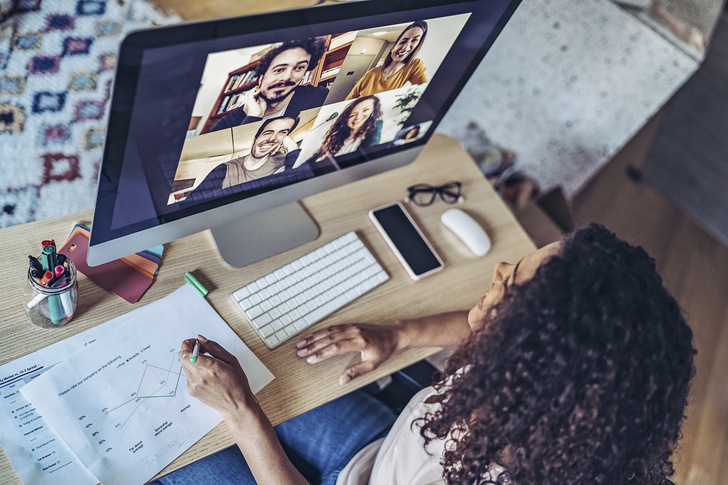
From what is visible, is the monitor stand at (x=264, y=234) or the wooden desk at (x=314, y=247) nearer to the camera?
the wooden desk at (x=314, y=247)

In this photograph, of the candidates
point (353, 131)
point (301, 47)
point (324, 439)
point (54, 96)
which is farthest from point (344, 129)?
point (54, 96)

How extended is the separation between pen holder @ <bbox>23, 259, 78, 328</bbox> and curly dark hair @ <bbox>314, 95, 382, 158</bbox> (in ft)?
1.41

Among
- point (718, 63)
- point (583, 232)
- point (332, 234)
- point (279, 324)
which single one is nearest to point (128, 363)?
point (279, 324)

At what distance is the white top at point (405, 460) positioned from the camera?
0.87 metres

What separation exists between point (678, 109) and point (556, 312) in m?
2.35

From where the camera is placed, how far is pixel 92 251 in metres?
0.80

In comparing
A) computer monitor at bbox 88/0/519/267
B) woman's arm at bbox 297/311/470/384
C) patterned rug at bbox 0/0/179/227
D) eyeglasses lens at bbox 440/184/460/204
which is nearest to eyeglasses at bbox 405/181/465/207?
eyeglasses lens at bbox 440/184/460/204

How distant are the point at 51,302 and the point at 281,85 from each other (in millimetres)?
468

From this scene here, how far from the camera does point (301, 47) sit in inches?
27.5

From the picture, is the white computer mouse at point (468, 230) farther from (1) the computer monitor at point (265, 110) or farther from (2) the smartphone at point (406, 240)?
(1) the computer monitor at point (265, 110)

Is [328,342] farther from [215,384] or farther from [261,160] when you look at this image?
[261,160]

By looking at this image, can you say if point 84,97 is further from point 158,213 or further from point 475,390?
point 475,390

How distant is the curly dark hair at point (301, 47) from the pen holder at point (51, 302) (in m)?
0.41

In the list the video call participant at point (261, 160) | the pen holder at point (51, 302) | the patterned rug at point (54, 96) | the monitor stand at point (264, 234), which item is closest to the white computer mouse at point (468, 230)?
the monitor stand at point (264, 234)
